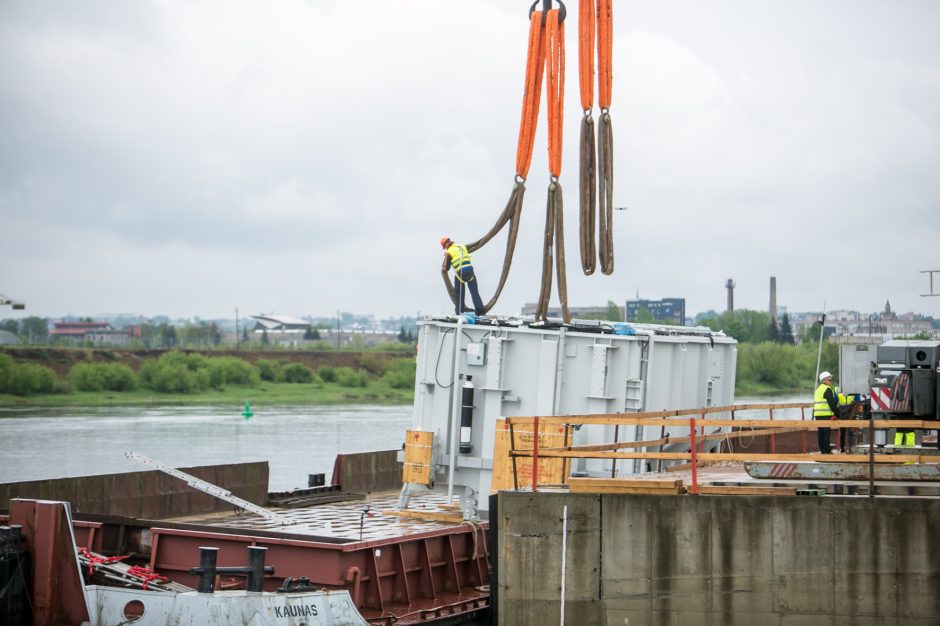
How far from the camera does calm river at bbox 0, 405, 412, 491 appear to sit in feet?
131

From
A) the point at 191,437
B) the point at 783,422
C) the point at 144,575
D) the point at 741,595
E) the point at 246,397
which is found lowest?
the point at 191,437

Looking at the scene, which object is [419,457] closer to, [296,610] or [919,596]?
[296,610]

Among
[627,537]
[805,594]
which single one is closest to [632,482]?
[627,537]

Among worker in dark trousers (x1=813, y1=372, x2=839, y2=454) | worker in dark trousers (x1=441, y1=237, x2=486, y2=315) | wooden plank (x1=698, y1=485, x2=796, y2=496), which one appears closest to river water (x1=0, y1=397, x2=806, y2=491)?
worker in dark trousers (x1=441, y1=237, x2=486, y2=315)

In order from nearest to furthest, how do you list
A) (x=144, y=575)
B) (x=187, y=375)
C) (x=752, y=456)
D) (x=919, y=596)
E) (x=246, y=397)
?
1. (x=919, y=596)
2. (x=752, y=456)
3. (x=144, y=575)
4. (x=246, y=397)
5. (x=187, y=375)

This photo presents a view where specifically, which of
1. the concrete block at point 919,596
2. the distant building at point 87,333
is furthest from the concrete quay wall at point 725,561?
the distant building at point 87,333

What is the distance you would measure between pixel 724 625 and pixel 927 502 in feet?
8.16

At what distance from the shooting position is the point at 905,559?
12.6m

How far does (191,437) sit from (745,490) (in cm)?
4361

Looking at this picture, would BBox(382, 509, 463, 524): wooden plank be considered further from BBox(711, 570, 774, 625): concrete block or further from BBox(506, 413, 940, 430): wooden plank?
BBox(711, 570, 774, 625): concrete block

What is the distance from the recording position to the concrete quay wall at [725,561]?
12672mm

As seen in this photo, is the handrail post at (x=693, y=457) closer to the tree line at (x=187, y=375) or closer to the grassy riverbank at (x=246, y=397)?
the grassy riverbank at (x=246, y=397)

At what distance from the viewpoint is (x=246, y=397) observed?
273ft

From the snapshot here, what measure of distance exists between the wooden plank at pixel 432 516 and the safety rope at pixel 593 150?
441cm
